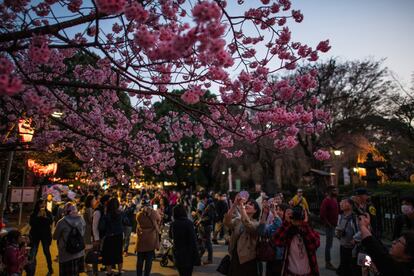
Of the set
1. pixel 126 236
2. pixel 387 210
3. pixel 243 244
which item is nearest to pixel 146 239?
pixel 243 244

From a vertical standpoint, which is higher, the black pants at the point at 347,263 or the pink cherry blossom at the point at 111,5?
the pink cherry blossom at the point at 111,5

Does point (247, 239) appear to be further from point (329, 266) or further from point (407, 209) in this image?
point (329, 266)

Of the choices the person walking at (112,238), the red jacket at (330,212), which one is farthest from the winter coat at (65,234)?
Answer: the red jacket at (330,212)

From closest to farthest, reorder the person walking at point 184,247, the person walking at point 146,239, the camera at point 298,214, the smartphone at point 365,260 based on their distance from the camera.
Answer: the camera at point 298,214 → the smartphone at point 365,260 → the person walking at point 184,247 → the person walking at point 146,239

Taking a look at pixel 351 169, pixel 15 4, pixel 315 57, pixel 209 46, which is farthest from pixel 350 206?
pixel 351 169

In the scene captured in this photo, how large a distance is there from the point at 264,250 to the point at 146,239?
10.6 feet

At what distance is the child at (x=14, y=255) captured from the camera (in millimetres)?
4609

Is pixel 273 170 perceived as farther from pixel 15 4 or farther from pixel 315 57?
pixel 15 4

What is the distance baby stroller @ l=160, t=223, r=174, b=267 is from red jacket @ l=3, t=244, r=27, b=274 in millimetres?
4417

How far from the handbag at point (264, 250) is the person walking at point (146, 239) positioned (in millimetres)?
3035

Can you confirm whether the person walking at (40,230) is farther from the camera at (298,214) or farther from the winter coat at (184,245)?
the camera at (298,214)

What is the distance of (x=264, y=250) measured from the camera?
4.32 metres

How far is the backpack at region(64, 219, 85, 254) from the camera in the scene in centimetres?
580

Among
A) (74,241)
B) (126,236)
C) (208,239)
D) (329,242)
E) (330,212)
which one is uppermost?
(330,212)
